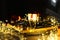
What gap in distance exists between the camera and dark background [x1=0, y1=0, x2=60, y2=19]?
1.76m

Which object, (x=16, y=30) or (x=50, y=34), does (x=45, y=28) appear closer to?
(x=50, y=34)

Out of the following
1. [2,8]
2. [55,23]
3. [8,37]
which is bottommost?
[8,37]

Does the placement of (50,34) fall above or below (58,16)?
below

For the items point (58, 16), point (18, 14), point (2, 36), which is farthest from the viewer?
point (58, 16)

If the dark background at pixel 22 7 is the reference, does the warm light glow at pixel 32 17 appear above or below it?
below

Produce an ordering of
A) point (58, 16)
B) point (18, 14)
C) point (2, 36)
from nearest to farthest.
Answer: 1. point (2, 36)
2. point (18, 14)
3. point (58, 16)

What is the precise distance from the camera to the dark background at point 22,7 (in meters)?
1.76

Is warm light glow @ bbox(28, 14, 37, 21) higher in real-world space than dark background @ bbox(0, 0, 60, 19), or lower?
lower

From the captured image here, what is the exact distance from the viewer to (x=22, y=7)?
180 cm

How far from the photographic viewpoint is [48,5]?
1884 mm

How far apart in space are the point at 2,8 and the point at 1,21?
0.14 m

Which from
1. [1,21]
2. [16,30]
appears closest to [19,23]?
[16,30]

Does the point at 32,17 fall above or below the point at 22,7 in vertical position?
below

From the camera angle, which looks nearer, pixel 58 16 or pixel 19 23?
pixel 19 23
